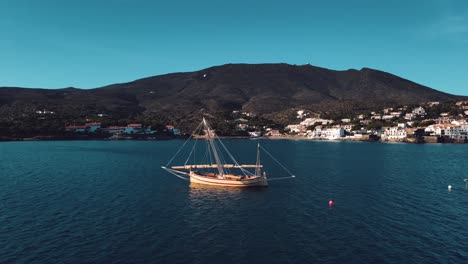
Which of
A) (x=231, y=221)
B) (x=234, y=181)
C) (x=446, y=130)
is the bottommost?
(x=231, y=221)

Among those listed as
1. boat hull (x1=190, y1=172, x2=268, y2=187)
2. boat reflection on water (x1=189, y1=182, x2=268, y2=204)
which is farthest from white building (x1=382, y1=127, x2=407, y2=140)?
boat reflection on water (x1=189, y1=182, x2=268, y2=204)

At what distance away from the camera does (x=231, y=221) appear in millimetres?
36719

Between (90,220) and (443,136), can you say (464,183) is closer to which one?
(90,220)

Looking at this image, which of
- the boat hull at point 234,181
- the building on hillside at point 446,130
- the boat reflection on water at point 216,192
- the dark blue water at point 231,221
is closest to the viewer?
the dark blue water at point 231,221

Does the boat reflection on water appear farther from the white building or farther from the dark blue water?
the white building

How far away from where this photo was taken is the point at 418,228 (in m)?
34.4

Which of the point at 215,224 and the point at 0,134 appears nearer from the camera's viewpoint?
the point at 215,224

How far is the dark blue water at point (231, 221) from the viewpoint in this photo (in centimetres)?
2778

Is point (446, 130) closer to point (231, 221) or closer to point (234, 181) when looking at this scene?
point (234, 181)

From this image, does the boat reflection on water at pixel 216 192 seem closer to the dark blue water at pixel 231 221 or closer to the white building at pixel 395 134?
the dark blue water at pixel 231 221

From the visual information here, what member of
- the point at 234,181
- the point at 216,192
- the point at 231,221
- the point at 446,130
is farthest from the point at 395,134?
the point at 231,221

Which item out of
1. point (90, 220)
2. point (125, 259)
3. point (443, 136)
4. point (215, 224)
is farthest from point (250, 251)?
point (443, 136)

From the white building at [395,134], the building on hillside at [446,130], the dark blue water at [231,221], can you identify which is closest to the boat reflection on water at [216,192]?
the dark blue water at [231,221]

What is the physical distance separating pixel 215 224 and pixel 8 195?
3315 centimetres
